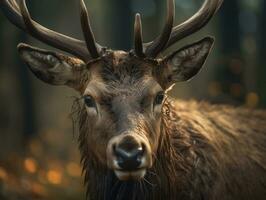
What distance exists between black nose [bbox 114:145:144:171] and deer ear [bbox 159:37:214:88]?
1374 mm

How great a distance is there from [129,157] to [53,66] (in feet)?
5.79

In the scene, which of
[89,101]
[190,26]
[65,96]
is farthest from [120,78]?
[65,96]

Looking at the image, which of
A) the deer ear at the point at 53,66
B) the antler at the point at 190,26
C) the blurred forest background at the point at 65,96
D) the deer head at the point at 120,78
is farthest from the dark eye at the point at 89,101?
the antler at the point at 190,26

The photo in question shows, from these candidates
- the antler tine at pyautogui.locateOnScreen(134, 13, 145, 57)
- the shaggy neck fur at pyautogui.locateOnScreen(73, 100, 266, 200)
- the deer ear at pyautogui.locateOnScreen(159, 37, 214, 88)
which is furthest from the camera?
the deer ear at pyautogui.locateOnScreen(159, 37, 214, 88)

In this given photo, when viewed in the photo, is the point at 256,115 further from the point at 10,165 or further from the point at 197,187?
the point at 10,165

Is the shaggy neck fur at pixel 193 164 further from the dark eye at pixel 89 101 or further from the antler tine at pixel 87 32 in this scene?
the antler tine at pixel 87 32

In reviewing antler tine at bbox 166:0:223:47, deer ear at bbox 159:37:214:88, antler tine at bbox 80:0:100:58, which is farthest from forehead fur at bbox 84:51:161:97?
antler tine at bbox 166:0:223:47

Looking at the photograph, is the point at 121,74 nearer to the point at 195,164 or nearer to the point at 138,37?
the point at 138,37

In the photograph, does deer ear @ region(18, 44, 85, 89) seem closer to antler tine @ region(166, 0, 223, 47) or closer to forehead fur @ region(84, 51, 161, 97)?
forehead fur @ region(84, 51, 161, 97)

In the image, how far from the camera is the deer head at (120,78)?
23.1ft

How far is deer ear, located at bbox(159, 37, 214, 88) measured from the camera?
26.7 ft

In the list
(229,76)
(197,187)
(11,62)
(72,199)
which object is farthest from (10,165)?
(11,62)

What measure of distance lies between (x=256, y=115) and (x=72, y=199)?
3.19m

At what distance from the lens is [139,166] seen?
22.7 feet
